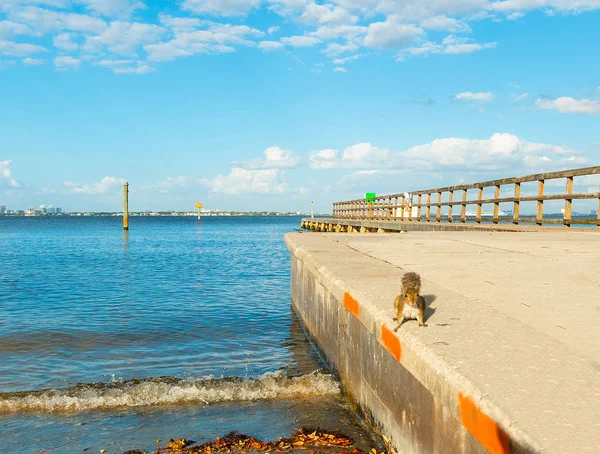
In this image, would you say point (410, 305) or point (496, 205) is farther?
point (496, 205)

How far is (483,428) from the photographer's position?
195cm

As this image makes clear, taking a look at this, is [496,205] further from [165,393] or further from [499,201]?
[165,393]

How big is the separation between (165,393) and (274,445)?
1731 millimetres

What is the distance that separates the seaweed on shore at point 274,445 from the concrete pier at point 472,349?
0.30 meters

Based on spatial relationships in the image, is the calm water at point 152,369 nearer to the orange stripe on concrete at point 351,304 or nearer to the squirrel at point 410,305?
the orange stripe on concrete at point 351,304

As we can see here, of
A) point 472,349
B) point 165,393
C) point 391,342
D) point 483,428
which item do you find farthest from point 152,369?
point 483,428

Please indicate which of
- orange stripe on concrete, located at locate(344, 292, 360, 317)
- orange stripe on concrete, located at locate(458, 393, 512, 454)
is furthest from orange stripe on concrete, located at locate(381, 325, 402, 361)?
orange stripe on concrete, located at locate(458, 393, 512, 454)

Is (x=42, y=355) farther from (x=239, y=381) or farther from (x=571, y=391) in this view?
(x=571, y=391)

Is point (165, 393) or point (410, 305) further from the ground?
point (410, 305)

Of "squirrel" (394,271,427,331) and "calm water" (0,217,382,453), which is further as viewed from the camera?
"calm water" (0,217,382,453)

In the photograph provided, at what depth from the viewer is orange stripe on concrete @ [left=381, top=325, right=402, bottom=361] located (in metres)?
2.94

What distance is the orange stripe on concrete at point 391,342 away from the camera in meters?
2.94

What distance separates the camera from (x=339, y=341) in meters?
4.99

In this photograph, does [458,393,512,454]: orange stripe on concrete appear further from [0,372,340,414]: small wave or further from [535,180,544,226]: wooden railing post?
[535,180,544,226]: wooden railing post
